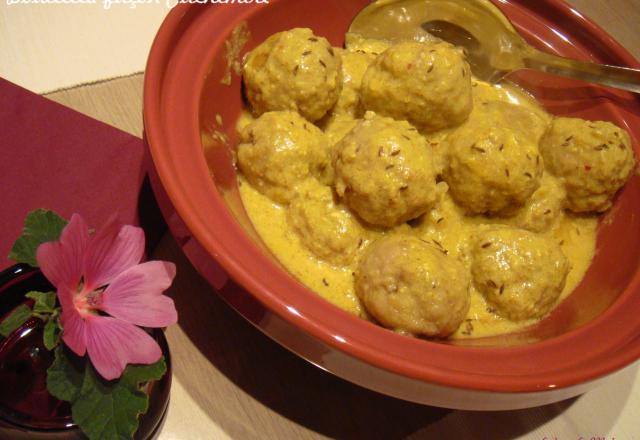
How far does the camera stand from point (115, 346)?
846 millimetres

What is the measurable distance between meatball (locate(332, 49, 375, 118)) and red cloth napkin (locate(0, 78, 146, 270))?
529mm

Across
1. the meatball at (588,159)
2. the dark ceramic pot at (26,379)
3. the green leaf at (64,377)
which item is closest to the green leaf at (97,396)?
the green leaf at (64,377)

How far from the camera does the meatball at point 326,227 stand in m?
1.29

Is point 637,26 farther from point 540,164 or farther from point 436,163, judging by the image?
point 436,163

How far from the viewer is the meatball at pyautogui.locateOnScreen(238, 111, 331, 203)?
4.25 ft

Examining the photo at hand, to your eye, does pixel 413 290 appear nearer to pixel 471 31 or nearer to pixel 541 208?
pixel 541 208

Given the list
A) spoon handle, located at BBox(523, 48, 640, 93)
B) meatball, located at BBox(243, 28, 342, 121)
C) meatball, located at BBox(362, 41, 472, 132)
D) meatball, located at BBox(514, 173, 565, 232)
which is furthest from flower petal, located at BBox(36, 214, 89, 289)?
spoon handle, located at BBox(523, 48, 640, 93)

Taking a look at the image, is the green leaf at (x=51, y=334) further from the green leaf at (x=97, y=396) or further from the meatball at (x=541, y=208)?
the meatball at (x=541, y=208)

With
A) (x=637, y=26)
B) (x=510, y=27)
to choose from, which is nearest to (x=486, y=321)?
(x=510, y=27)

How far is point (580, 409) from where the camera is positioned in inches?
54.3

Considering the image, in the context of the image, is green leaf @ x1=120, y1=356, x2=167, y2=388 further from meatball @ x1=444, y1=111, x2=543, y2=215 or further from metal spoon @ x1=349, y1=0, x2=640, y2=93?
metal spoon @ x1=349, y1=0, x2=640, y2=93

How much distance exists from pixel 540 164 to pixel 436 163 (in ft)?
0.82

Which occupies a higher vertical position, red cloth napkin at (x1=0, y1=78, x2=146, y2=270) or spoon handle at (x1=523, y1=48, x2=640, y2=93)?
spoon handle at (x1=523, y1=48, x2=640, y2=93)

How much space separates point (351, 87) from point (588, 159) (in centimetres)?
62
